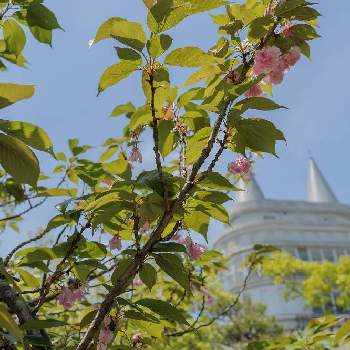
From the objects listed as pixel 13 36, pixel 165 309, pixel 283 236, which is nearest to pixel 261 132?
pixel 165 309

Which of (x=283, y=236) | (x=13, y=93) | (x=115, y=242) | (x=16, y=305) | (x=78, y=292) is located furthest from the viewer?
(x=283, y=236)

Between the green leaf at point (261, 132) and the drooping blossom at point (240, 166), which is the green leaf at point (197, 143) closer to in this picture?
the green leaf at point (261, 132)

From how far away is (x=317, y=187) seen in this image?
169 ft

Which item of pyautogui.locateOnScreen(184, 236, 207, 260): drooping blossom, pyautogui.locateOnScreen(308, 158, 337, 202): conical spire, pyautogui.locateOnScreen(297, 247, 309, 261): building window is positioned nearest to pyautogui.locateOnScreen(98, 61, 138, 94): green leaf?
pyautogui.locateOnScreen(184, 236, 207, 260): drooping blossom

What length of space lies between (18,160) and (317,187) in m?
52.8

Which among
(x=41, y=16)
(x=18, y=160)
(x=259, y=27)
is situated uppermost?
(x=41, y=16)

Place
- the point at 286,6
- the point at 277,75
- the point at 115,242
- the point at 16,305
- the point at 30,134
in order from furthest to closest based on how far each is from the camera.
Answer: the point at 115,242, the point at 277,75, the point at 16,305, the point at 286,6, the point at 30,134

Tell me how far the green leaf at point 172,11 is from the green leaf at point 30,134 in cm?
35

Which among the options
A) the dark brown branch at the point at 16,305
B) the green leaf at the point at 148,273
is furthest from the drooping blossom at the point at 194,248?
the dark brown branch at the point at 16,305

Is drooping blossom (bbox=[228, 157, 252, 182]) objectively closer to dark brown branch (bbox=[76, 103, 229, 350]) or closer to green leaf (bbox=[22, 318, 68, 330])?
dark brown branch (bbox=[76, 103, 229, 350])

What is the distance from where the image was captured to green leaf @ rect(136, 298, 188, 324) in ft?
4.00

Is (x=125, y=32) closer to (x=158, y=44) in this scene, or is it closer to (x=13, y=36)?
(x=158, y=44)

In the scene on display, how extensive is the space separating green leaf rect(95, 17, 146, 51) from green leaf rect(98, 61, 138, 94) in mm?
49

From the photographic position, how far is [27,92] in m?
0.88
